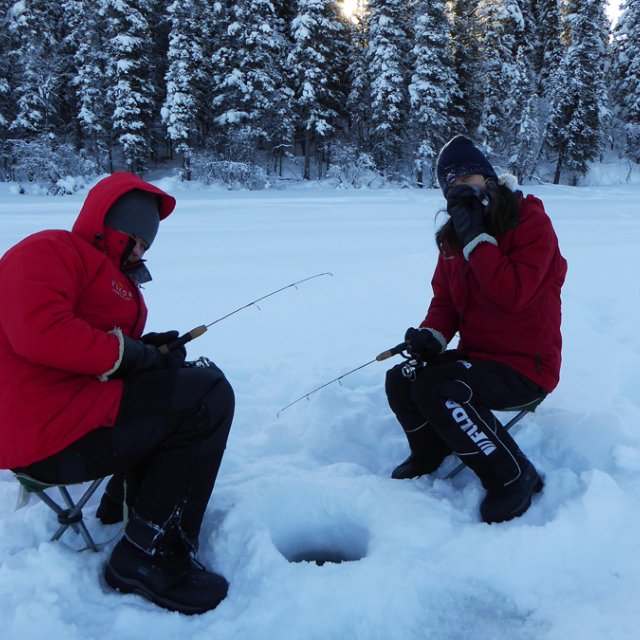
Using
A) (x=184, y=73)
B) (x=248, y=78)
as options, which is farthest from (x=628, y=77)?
(x=184, y=73)

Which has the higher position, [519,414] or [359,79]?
[359,79]

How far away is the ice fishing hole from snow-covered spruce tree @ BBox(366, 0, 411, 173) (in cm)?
2447

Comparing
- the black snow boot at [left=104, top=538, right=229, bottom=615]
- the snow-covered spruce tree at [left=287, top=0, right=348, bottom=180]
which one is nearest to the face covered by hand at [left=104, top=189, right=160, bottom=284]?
the black snow boot at [left=104, top=538, right=229, bottom=615]

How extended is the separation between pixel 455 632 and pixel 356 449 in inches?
46.7

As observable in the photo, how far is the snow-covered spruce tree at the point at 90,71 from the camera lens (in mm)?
22625

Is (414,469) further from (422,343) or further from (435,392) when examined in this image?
(422,343)

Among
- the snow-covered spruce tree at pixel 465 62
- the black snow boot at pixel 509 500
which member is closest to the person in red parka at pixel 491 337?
the black snow boot at pixel 509 500

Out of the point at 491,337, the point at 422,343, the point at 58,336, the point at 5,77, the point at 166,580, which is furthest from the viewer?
the point at 5,77

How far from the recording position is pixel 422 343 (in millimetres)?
2447

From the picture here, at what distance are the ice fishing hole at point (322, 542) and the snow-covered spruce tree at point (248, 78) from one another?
22.3m

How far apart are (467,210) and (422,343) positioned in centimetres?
66

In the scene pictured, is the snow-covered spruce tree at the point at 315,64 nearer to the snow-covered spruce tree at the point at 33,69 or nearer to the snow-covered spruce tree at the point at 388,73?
the snow-covered spruce tree at the point at 388,73

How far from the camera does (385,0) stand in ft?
76.6

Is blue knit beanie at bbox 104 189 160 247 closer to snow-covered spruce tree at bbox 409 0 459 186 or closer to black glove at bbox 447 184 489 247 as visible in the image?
black glove at bbox 447 184 489 247
